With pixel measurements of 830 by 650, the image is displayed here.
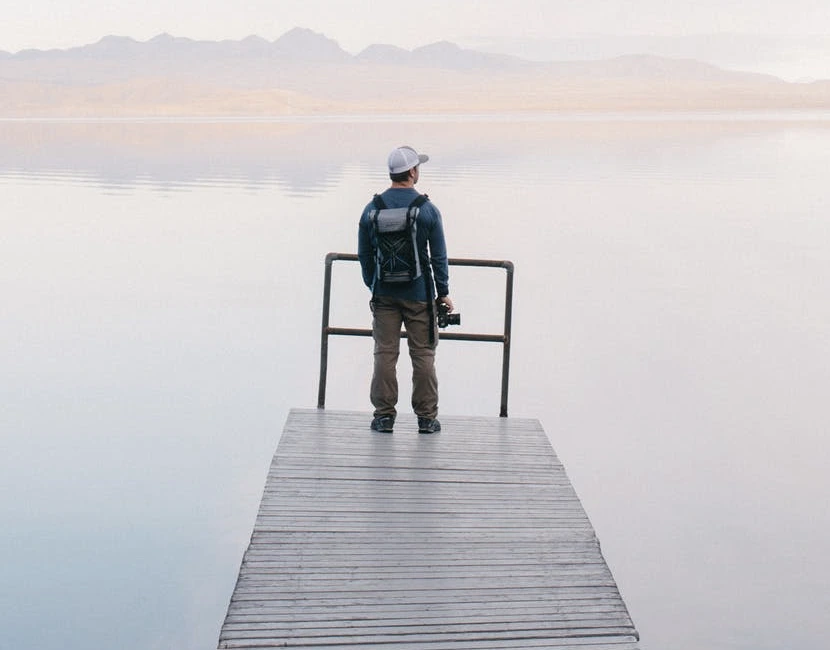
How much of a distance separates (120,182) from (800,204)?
59.3 ft

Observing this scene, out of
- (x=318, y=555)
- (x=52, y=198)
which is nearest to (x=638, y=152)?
(x=52, y=198)

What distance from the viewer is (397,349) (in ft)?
22.3

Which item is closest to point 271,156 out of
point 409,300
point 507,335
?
point 507,335

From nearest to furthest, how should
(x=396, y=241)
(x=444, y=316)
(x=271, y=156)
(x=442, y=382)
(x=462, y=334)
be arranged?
(x=396, y=241) → (x=444, y=316) → (x=462, y=334) → (x=442, y=382) → (x=271, y=156)

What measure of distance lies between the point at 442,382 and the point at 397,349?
Answer: 5378 mm

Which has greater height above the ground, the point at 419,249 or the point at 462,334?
the point at 419,249

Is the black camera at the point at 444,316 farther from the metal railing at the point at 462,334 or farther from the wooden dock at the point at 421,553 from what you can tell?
the wooden dock at the point at 421,553

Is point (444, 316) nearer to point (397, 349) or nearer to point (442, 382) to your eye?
point (397, 349)

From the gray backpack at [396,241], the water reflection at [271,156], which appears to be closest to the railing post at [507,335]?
the gray backpack at [396,241]

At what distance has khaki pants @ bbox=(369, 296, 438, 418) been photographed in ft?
21.9

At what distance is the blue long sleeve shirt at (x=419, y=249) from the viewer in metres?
6.35

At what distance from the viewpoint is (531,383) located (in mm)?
12320

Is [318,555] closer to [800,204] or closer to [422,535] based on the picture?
[422,535]

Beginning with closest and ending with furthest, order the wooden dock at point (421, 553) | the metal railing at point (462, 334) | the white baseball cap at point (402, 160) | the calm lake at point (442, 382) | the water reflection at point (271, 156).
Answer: the wooden dock at point (421, 553) → the white baseball cap at point (402, 160) → the calm lake at point (442, 382) → the metal railing at point (462, 334) → the water reflection at point (271, 156)
